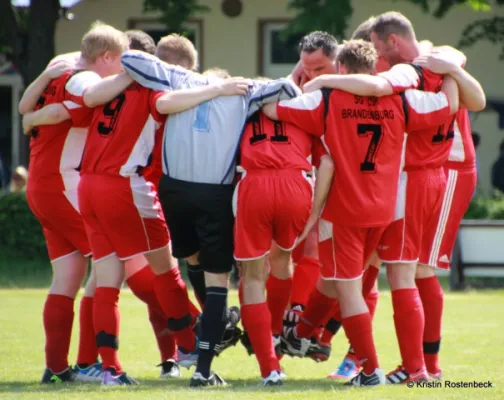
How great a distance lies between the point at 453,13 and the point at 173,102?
15444 mm

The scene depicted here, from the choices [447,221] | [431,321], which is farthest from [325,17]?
[431,321]

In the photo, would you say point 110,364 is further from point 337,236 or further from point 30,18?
point 30,18

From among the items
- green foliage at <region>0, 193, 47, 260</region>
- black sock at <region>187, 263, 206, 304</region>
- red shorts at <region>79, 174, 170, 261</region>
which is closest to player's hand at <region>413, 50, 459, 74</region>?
red shorts at <region>79, 174, 170, 261</region>

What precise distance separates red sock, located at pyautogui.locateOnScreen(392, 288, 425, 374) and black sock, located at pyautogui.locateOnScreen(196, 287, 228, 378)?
107 cm

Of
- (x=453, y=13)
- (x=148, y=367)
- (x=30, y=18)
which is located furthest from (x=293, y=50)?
(x=148, y=367)

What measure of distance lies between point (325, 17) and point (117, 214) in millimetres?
11171

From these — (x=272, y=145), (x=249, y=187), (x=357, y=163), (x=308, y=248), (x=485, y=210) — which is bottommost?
(x=485, y=210)

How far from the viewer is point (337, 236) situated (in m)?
6.72

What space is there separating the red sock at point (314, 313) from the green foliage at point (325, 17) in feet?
34.4

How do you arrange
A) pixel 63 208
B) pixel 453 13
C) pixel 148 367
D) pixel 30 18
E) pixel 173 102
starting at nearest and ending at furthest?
pixel 173 102 < pixel 63 208 < pixel 148 367 < pixel 30 18 < pixel 453 13

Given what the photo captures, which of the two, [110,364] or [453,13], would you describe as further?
[453,13]

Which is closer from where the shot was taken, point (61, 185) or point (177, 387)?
point (177, 387)

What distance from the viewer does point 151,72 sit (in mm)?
6676

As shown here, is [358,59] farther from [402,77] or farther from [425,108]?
[425,108]
